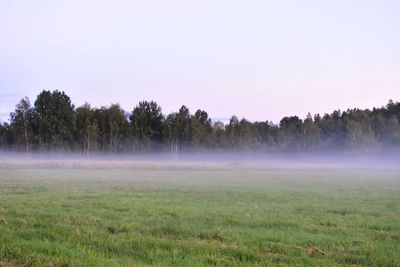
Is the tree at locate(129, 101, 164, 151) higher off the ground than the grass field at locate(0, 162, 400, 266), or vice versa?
the tree at locate(129, 101, 164, 151)

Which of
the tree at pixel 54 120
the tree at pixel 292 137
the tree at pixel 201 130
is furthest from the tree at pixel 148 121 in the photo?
the tree at pixel 292 137

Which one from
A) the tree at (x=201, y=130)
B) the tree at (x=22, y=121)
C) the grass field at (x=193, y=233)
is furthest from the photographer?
the tree at (x=201, y=130)

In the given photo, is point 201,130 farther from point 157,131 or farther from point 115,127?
point 115,127

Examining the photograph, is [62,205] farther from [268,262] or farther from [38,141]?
[38,141]

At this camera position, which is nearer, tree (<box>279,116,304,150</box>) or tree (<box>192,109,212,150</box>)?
tree (<box>192,109,212,150</box>)

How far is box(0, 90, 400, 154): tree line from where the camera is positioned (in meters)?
125

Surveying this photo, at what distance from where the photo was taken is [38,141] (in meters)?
123

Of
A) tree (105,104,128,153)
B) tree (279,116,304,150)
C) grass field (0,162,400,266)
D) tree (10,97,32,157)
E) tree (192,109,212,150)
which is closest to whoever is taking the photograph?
grass field (0,162,400,266)

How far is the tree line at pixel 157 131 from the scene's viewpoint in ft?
410

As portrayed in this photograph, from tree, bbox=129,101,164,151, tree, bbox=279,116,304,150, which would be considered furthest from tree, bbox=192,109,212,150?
tree, bbox=279,116,304,150

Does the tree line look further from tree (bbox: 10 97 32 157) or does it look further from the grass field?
the grass field

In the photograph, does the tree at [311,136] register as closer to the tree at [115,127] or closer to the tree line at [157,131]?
the tree line at [157,131]

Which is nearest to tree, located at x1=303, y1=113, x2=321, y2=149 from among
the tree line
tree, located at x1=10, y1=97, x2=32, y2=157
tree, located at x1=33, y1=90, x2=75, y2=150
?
the tree line

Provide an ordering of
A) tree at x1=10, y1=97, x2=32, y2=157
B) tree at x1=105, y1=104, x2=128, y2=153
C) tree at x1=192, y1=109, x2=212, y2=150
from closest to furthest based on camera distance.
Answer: tree at x1=10, y1=97, x2=32, y2=157
tree at x1=105, y1=104, x2=128, y2=153
tree at x1=192, y1=109, x2=212, y2=150
